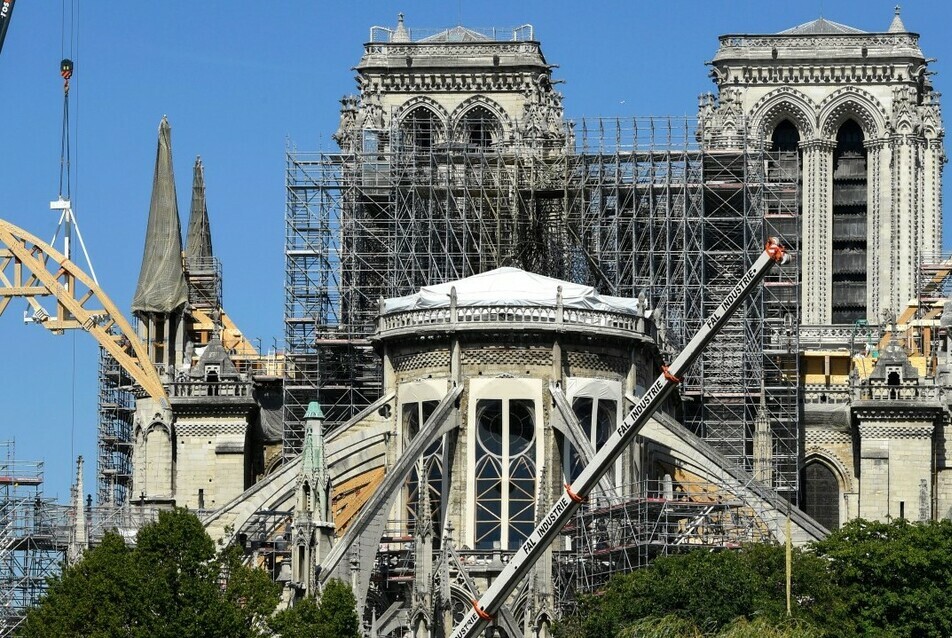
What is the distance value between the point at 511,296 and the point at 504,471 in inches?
215

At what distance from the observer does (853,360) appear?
134 m

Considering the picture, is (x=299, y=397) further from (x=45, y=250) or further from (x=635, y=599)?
(x=635, y=599)

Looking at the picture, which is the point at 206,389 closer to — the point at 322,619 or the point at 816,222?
the point at 322,619

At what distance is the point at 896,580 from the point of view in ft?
350

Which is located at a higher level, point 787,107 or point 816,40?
point 816,40

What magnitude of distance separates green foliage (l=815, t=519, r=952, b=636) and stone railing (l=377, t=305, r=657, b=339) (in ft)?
32.8

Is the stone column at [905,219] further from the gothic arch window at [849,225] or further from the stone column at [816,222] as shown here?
the stone column at [816,222]

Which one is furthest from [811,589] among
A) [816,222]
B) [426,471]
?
[816,222]

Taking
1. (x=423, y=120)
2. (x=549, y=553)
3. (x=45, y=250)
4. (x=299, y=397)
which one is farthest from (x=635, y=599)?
(x=423, y=120)

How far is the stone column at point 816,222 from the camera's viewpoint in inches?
5896

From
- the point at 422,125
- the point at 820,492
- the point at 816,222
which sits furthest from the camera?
the point at 816,222

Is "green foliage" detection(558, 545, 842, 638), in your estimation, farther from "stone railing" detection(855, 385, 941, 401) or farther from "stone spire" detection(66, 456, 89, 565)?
"stone railing" detection(855, 385, 941, 401)

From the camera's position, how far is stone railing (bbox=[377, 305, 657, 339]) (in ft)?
370

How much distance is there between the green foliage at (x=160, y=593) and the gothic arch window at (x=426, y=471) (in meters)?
11.4
